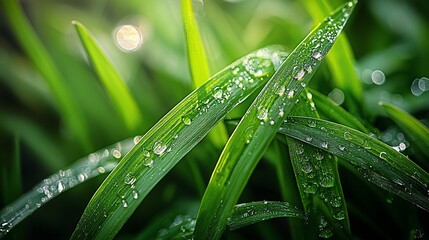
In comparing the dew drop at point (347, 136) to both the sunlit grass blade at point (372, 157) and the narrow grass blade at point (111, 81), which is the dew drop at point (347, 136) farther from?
the narrow grass blade at point (111, 81)

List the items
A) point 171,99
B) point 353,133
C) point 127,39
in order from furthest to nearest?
point 127,39, point 171,99, point 353,133

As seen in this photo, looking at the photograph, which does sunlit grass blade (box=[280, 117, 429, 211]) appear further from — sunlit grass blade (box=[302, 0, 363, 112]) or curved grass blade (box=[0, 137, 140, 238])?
curved grass blade (box=[0, 137, 140, 238])

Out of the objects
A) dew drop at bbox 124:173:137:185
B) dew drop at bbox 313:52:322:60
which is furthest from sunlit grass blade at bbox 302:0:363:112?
dew drop at bbox 124:173:137:185

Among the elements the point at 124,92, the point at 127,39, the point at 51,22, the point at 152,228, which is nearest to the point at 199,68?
the point at 124,92

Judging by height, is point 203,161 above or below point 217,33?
below

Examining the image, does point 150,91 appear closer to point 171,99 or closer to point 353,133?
point 171,99

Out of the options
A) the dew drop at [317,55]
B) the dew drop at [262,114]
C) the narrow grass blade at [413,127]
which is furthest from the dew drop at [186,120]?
the narrow grass blade at [413,127]
